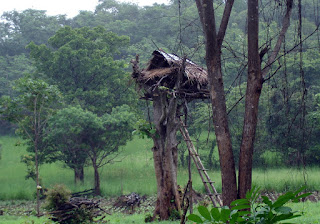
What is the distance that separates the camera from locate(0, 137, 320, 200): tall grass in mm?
12445

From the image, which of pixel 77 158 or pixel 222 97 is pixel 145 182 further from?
pixel 222 97

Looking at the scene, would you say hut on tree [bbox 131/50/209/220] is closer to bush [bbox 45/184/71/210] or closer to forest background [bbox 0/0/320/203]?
forest background [bbox 0/0/320/203]

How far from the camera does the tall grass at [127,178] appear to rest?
1245 centimetres

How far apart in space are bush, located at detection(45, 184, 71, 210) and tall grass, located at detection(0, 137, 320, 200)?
635 centimetres

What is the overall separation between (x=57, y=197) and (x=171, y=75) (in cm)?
348

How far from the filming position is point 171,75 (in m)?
6.50

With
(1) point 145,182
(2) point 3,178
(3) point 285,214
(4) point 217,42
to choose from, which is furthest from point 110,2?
(3) point 285,214

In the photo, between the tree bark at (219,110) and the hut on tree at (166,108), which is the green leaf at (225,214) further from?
the hut on tree at (166,108)

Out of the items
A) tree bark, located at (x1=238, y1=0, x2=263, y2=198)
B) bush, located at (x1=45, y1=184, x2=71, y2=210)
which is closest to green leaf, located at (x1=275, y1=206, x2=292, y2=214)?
tree bark, located at (x1=238, y1=0, x2=263, y2=198)

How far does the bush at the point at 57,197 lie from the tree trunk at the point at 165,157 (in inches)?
76.4

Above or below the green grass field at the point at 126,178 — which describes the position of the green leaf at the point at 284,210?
above

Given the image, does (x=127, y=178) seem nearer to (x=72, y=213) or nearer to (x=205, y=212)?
(x=72, y=213)

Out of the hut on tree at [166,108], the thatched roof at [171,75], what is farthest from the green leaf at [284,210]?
the hut on tree at [166,108]

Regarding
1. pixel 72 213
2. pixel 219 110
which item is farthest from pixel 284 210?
pixel 72 213
